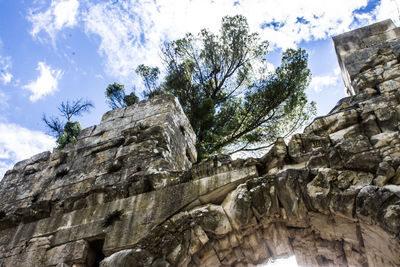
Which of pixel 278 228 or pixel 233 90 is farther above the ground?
pixel 233 90

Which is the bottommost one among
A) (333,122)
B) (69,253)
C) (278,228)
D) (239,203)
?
(69,253)

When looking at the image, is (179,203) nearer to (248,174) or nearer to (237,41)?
(248,174)

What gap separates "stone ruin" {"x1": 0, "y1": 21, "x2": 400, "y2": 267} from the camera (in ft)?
9.21

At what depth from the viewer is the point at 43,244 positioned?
12.6 ft

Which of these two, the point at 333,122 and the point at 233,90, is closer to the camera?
the point at 333,122

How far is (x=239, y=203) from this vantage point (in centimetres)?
319

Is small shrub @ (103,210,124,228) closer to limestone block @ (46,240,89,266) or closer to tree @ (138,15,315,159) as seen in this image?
limestone block @ (46,240,89,266)

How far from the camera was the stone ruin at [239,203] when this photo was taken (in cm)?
281

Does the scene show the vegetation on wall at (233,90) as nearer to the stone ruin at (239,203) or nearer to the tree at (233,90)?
the tree at (233,90)

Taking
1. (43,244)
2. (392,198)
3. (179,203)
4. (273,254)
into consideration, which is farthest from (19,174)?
(392,198)

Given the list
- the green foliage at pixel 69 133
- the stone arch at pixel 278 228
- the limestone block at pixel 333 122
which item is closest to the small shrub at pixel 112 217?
the stone arch at pixel 278 228

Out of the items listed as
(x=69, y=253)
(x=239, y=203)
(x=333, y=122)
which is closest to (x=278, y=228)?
(x=239, y=203)

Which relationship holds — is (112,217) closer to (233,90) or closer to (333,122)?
(333,122)

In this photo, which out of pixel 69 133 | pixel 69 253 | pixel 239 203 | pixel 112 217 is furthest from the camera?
pixel 69 133
